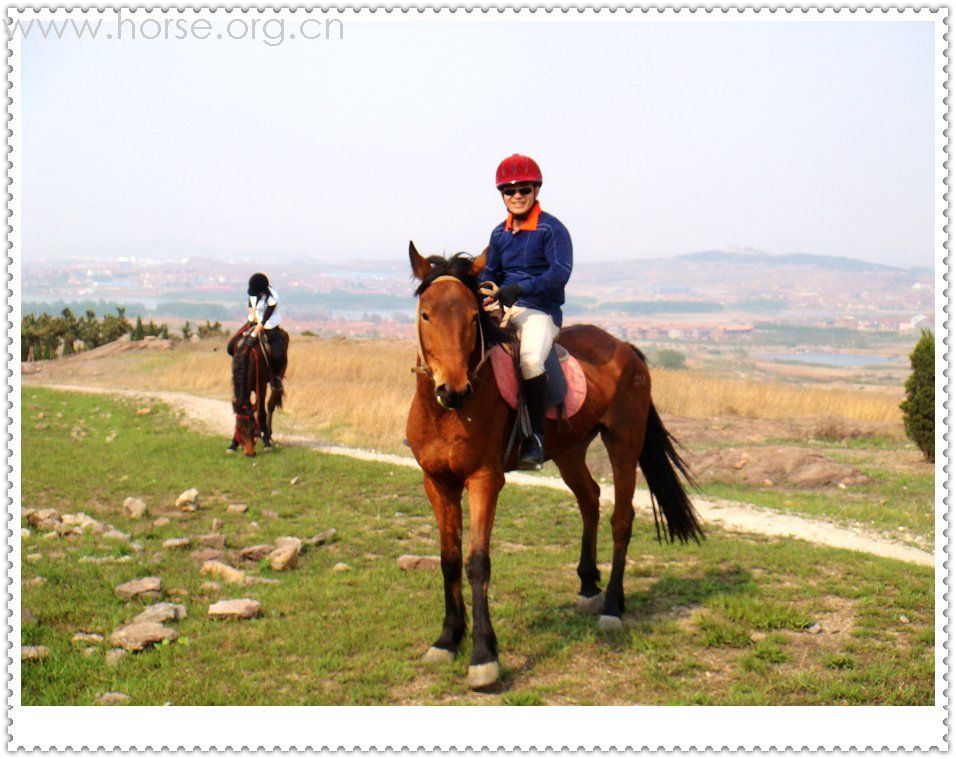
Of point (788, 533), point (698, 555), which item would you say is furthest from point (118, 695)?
point (788, 533)

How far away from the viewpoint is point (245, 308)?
15.1 m

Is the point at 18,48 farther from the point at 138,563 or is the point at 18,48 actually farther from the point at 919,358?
the point at 919,358

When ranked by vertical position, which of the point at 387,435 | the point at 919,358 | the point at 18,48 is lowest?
the point at 387,435

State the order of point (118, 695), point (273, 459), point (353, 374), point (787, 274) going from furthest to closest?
point (787, 274)
point (353, 374)
point (273, 459)
point (118, 695)

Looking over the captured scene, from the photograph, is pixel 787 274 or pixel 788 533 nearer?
pixel 788 533

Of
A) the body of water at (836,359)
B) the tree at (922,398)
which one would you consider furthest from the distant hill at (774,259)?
the tree at (922,398)

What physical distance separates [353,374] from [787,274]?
12508 cm

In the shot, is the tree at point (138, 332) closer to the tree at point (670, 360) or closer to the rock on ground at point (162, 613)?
the tree at point (670, 360)

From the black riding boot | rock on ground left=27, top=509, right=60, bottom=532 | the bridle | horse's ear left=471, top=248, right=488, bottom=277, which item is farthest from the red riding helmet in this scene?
rock on ground left=27, top=509, right=60, bottom=532

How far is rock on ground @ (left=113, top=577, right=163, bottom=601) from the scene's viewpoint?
22.2 ft

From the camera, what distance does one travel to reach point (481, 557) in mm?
5281

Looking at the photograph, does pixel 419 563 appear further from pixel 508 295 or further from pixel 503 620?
pixel 508 295

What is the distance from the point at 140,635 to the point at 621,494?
3.63m

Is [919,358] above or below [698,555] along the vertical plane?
above
